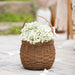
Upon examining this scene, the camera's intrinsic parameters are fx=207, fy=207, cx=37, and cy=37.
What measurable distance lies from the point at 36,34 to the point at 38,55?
0.54 feet

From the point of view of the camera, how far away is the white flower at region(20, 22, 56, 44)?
5.16 feet

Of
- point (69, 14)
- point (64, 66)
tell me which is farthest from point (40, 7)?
point (64, 66)

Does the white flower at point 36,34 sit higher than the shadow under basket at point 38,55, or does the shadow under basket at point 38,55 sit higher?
the white flower at point 36,34

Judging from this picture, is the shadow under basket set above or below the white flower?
below

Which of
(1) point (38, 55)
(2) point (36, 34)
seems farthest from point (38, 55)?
(2) point (36, 34)

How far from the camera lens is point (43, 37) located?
1.59 m

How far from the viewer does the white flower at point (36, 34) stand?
5.16 ft

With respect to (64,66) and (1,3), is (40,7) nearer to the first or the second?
(1,3)

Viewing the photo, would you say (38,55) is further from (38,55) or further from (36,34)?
(36,34)

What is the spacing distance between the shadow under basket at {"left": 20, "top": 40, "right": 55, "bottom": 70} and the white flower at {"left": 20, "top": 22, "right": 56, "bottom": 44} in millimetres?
43

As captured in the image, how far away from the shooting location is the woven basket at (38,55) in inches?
63.1

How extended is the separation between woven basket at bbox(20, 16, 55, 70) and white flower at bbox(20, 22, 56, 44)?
0.04 m

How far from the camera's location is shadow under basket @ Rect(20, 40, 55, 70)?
5.25 ft

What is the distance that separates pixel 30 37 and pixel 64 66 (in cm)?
44
